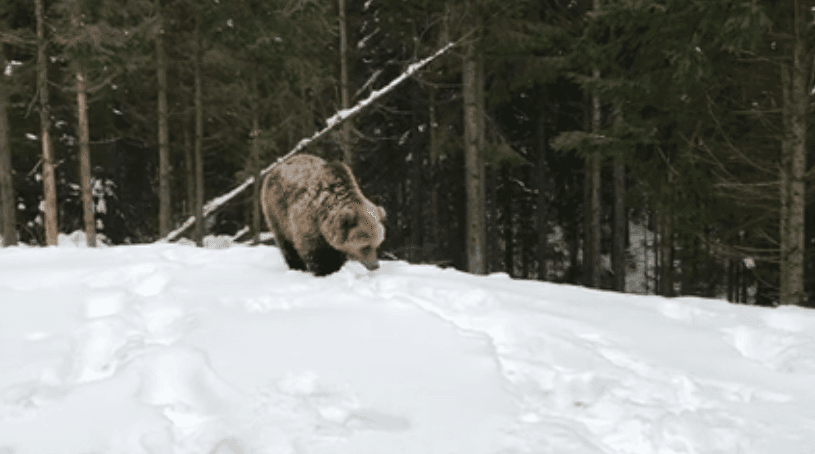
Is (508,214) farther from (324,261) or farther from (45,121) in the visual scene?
(324,261)

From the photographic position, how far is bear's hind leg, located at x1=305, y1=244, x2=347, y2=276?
6.25 m

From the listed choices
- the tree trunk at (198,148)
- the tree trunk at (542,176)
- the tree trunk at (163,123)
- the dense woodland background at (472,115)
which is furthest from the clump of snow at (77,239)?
the tree trunk at (542,176)

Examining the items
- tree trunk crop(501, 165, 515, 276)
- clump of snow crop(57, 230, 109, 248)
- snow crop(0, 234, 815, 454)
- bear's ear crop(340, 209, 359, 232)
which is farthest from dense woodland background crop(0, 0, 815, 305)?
bear's ear crop(340, 209, 359, 232)

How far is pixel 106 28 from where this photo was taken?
11664 millimetres

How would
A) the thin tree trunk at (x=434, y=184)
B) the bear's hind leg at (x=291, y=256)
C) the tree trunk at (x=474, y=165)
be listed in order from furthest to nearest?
1. the thin tree trunk at (x=434, y=184)
2. the tree trunk at (x=474, y=165)
3. the bear's hind leg at (x=291, y=256)

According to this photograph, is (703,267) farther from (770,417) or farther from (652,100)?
(770,417)

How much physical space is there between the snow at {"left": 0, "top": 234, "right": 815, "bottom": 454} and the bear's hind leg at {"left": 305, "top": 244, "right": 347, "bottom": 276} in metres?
0.98

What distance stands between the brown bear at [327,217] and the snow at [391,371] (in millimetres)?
1018

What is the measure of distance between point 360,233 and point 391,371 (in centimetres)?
298

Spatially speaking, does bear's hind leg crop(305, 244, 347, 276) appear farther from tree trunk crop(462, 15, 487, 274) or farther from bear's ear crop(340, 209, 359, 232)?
tree trunk crop(462, 15, 487, 274)

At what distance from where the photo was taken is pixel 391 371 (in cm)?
328

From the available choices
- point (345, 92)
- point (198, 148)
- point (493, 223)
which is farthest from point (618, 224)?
point (198, 148)

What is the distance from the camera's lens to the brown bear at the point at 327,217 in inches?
241

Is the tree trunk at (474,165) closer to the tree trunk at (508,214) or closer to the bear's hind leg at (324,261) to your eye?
the bear's hind leg at (324,261)
